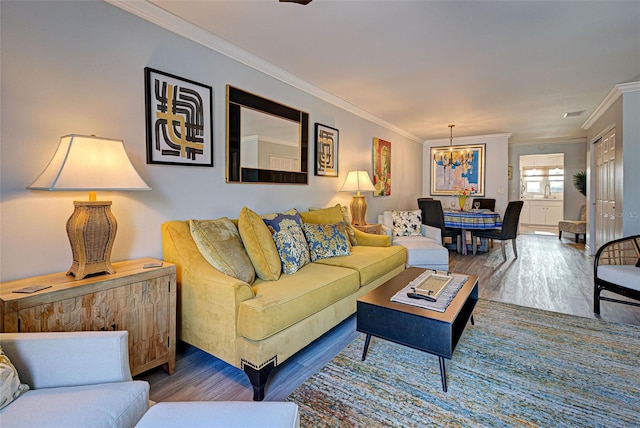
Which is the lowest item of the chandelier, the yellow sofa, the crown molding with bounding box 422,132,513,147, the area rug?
the area rug

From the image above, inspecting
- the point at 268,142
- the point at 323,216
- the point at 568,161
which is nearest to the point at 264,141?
the point at 268,142

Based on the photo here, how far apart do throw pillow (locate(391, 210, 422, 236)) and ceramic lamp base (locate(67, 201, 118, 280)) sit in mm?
3783

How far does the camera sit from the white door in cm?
430

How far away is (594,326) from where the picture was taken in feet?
8.54

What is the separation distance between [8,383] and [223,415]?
70cm

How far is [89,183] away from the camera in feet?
5.27

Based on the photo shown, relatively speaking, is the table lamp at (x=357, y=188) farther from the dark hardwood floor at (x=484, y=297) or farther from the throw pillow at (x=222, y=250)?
the throw pillow at (x=222, y=250)

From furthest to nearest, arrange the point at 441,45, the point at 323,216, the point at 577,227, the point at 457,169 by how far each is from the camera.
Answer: the point at 457,169 < the point at 577,227 < the point at 323,216 < the point at 441,45

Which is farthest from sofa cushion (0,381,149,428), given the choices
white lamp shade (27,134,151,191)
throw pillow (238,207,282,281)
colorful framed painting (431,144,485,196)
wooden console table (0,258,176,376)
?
colorful framed painting (431,144,485,196)

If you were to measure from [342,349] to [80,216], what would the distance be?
184cm

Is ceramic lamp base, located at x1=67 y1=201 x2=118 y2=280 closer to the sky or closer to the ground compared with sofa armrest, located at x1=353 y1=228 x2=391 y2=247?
closer to the sky

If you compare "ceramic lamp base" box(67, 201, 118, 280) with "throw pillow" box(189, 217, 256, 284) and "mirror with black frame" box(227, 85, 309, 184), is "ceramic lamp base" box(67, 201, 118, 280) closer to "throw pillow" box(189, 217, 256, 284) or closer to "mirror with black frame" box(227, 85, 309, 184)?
"throw pillow" box(189, 217, 256, 284)

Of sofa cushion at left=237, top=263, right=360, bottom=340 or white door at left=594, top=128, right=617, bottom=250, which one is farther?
white door at left=594, top=128, right=617, bottom=250

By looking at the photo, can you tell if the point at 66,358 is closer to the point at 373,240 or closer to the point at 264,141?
the point at 264,141
